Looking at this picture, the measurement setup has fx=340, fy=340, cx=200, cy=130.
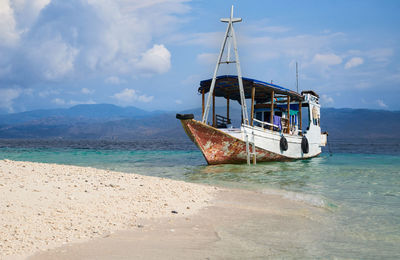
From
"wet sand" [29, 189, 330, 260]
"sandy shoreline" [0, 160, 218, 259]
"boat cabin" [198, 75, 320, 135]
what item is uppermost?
"boat cabin" [198, 75, 320, 135]

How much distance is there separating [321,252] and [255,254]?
1.06 meters

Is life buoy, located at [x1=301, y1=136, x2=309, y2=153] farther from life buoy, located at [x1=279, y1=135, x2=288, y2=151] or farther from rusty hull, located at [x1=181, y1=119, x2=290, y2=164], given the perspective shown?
rusty hull, located at [x1=181, y1=119, x2=290, y2=164]

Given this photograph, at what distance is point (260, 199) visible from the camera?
31.5 ft

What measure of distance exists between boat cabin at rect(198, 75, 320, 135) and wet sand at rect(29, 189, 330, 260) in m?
13.2

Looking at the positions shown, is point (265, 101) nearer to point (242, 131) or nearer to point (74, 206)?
point (242, 131)

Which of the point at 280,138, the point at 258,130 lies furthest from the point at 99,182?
the point at 280,138

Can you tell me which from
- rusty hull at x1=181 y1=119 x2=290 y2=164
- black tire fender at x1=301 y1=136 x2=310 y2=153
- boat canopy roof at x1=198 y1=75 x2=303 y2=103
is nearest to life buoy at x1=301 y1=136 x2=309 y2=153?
black tire fender at x1=301 y1=136 x2=310 y2=153

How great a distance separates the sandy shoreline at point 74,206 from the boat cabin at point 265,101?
37.0ft

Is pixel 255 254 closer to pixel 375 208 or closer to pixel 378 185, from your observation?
pixel 375 208

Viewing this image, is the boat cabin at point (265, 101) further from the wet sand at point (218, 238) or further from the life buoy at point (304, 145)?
the wet sand at point (218, 238)

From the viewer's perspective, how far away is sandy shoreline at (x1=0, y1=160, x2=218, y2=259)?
5230 millimetres

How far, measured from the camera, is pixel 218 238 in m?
5.71

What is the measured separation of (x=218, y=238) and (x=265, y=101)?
21.8 meters

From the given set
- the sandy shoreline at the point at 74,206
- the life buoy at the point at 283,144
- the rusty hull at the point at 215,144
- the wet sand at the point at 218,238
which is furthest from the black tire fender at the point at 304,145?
the wet sand at the point at 218,238
